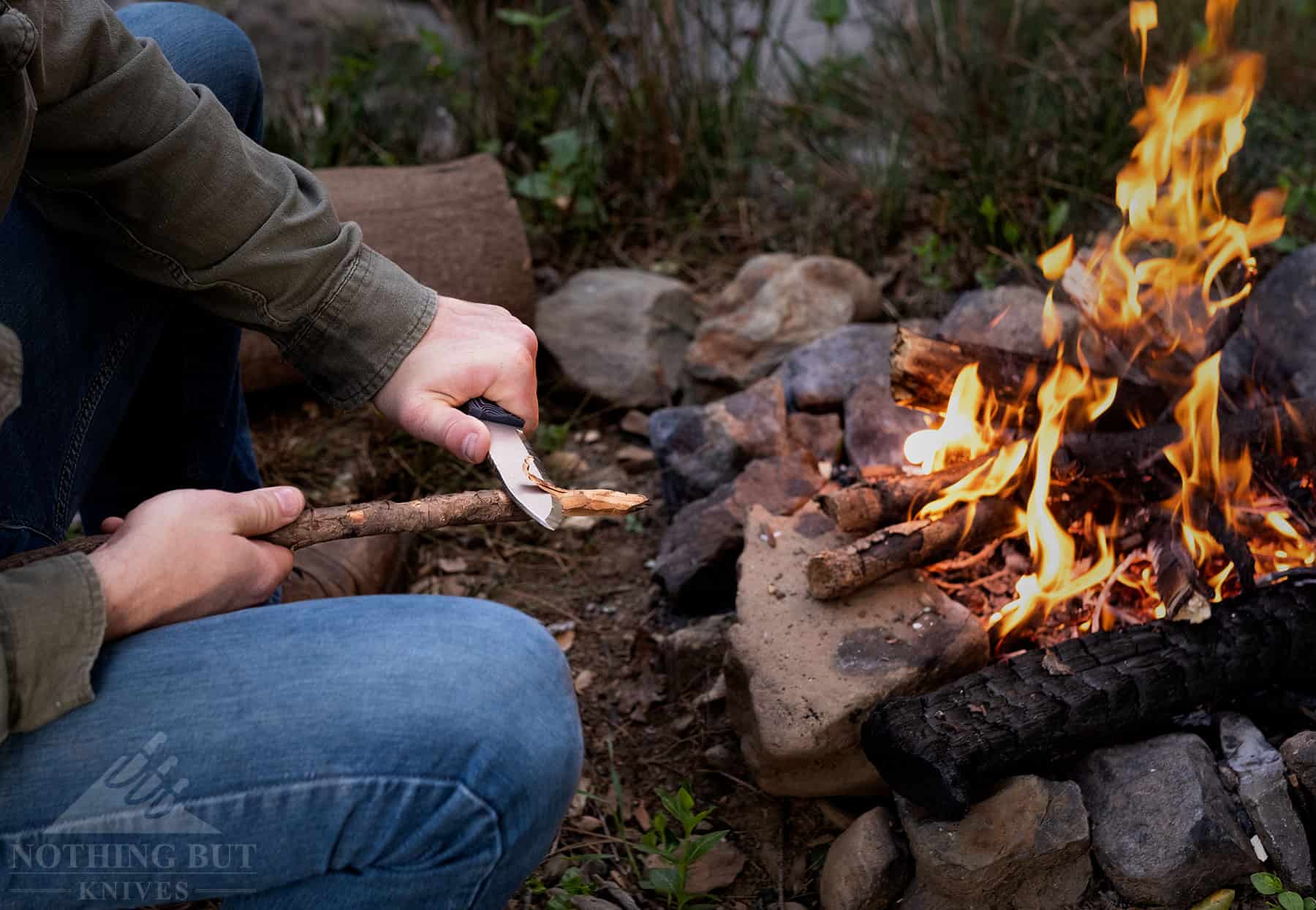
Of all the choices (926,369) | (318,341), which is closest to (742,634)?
(926,369)

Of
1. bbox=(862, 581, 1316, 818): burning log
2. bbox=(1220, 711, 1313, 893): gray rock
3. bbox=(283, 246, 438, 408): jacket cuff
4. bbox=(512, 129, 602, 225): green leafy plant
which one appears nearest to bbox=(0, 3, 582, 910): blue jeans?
bbox=(283, 246, 438, 408): jacket cuff

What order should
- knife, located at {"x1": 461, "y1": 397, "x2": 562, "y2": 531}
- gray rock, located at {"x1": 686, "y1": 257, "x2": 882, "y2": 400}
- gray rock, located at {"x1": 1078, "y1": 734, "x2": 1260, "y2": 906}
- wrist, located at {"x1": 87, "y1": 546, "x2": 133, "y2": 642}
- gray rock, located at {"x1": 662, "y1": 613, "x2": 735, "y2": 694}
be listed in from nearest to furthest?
wrist, located at {"x1": 87, "y1": 546, "x2": 133, "y2": 642} → knife, located at {"x1": 461, "y1": 397, "x2": 562, "y2": 531} → gray rock, located at {"x1": 1078, "y1": 734, "x2": 1260, "y2": 906} → gray rock, located at {"x1": 662, "y1": 613, "x2": 735, "y2": 694} → gray rock, located at {"x1": 686, "y1": 257, "x2": 882, "y2": 400}

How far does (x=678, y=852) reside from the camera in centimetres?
196

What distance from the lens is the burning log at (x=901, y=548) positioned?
6.57 ft

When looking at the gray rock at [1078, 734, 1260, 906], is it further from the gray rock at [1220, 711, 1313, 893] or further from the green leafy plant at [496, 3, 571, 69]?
the green leafy plant at [496, 3, 571, 69]

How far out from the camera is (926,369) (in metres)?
2.18

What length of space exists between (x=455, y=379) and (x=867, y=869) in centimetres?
98

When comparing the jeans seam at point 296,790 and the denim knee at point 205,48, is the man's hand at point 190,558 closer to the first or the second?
the jeans seam at point 296,790

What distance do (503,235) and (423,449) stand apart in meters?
0.69

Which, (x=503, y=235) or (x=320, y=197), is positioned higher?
(x=320, y=197)

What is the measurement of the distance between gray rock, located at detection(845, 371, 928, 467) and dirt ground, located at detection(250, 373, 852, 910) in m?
0.47

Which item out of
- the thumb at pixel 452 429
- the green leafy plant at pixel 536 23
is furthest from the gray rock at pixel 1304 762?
the green leafy plant at pixel 536 23

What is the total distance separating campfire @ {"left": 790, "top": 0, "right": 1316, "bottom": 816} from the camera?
179 centimetres

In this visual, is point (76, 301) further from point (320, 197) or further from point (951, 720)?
point (951, 720)
